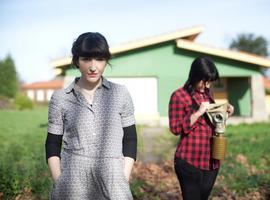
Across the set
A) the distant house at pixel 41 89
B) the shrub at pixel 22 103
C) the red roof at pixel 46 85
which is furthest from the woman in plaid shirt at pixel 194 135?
the distant house at pixel 41 89

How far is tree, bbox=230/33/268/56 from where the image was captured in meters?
47.4

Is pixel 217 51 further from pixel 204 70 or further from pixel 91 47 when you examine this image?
pixel 91 47

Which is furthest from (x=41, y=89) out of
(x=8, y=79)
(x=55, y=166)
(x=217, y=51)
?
(x=55, y=166)

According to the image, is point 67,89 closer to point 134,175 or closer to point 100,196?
point 100,196

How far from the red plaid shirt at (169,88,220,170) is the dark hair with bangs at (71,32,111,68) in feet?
3.65

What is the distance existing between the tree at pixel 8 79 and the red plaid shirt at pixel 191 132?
42.1 m

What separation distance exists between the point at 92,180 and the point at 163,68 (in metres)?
14.3

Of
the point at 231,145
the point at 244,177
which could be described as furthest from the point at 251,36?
the point at 244,177

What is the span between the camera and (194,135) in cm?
317

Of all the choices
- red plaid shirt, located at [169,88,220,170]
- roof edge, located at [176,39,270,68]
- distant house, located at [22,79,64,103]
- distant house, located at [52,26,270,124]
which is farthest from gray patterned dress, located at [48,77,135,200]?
distant house, located at [22,79,64,103]

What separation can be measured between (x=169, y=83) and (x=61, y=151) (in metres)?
14.0

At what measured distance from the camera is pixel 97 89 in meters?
2.33

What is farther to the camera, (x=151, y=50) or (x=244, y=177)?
(x=151, y=50)

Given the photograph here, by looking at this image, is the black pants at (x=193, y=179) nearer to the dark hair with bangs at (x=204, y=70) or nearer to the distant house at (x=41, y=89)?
the dark hair with bangs at (x=204, y=70)
